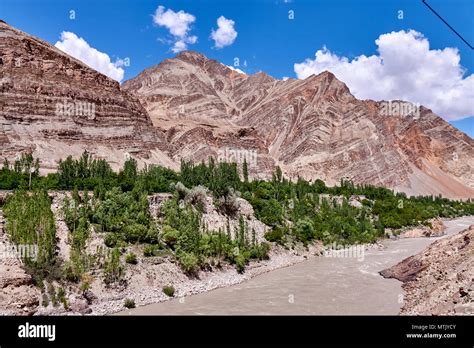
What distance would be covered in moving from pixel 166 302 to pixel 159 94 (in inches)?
4547

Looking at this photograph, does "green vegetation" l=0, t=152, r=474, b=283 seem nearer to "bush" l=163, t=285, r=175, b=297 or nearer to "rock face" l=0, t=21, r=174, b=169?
"bush" l=163, t=285, r=175, b=297

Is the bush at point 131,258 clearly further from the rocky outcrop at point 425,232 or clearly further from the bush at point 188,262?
the rocky outcrop at point 425,232

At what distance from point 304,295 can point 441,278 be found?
696cm

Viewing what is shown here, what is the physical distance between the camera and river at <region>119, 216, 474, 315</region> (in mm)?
18812

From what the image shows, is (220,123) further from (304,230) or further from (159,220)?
(159,220)

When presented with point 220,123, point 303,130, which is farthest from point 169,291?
point 303,130

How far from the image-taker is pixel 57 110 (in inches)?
2408

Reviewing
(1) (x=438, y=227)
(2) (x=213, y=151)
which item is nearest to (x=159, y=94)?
(2) (x=213, y=151)

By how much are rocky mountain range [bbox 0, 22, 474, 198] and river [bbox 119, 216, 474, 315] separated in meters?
38.9

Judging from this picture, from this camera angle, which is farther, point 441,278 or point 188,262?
point 188,262

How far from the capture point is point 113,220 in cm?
2489

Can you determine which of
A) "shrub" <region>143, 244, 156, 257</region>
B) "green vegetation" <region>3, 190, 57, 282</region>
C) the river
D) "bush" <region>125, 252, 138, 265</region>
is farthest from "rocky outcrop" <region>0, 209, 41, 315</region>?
"shrub" <region>143, 244, 156, 257</region>

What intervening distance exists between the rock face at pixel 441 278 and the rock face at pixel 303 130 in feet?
219
